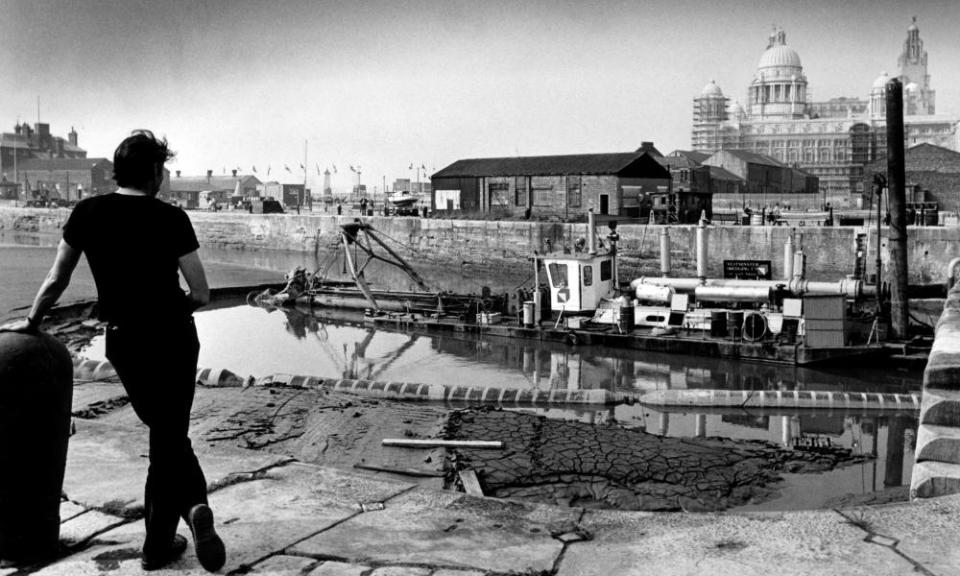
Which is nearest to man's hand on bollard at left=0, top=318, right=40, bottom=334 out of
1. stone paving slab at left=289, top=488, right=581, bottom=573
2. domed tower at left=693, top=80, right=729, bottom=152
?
stone paving slab at left=289, top=488, right=581, bottom=573

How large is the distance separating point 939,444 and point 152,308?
5029mm

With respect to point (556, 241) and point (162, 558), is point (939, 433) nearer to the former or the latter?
point (162, 558)

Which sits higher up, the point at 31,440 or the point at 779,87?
the point at 779,87

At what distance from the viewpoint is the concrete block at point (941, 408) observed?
6.11 m

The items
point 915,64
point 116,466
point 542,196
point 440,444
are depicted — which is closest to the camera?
point 116,466

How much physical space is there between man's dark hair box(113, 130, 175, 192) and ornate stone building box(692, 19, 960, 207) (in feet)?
302

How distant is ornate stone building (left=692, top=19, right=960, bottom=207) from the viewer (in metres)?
100

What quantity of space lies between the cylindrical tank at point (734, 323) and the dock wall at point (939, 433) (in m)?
16.1

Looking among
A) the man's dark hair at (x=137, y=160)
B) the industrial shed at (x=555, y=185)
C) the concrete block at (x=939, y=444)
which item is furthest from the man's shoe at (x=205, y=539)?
the industrial shed at (x=555, y=185)

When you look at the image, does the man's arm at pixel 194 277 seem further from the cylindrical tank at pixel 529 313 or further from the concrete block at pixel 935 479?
the cylindrical tank at pixel 529 313

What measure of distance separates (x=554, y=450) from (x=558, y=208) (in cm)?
4312

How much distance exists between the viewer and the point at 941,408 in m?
6.14

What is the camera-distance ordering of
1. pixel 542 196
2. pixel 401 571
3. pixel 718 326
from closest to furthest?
pixel 401 571 → pixel 718 326 → pixel 542 196

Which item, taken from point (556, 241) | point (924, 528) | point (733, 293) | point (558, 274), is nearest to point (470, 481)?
point (924, 528)
